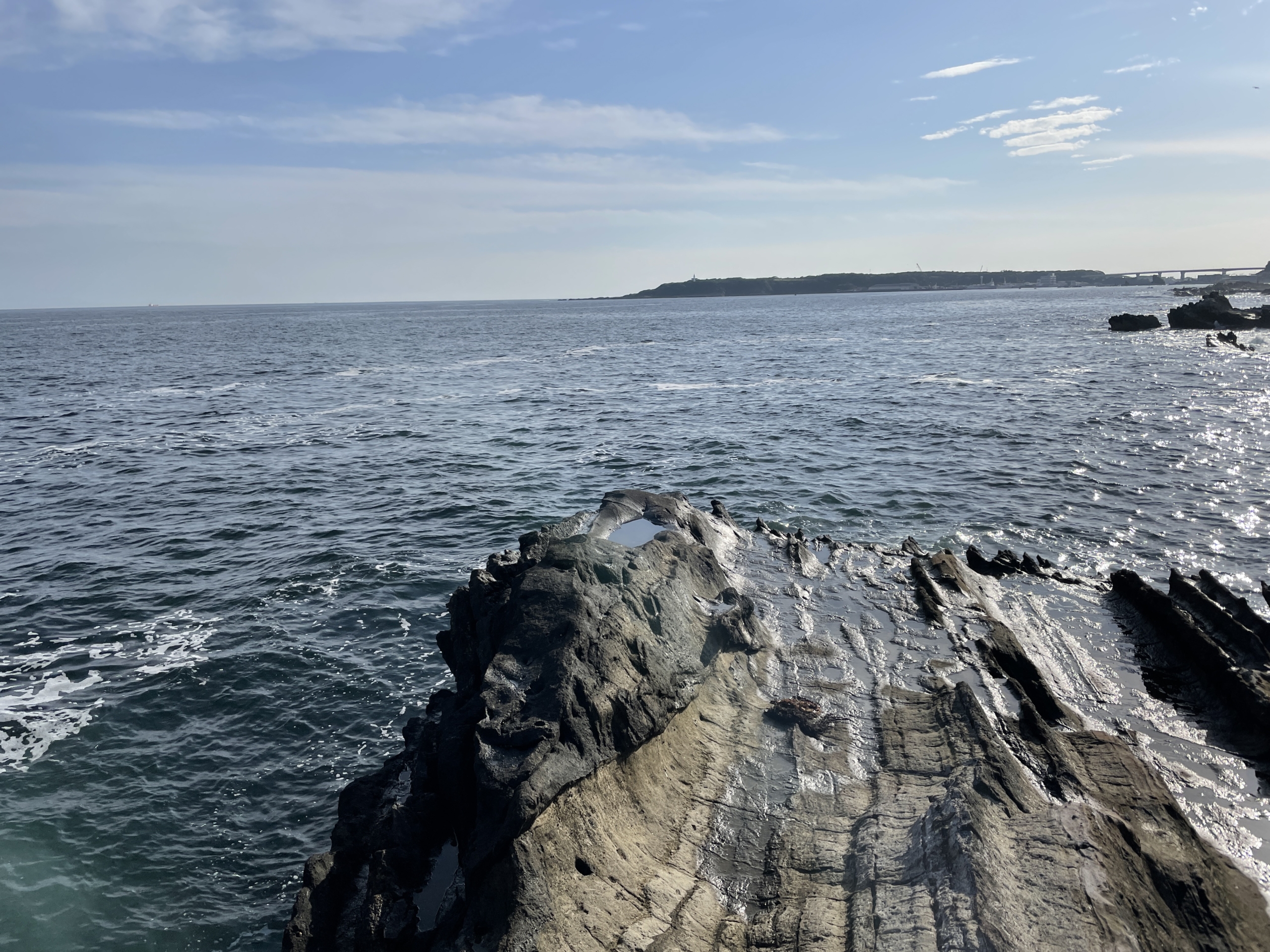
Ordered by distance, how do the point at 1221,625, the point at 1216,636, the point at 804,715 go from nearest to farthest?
the point at 804,715 → the point at 1216,636 → the point at 1221,625

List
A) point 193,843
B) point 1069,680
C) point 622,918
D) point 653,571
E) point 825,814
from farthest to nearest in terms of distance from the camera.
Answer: point 653,571 → point 1069,680 → point 193,843 → point 825,814 → point 622,918

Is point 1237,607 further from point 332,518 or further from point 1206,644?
point 332,518

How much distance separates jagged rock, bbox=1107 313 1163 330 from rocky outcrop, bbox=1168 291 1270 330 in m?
1.71

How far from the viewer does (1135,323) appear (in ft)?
268

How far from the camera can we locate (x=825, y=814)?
8672 millimetres

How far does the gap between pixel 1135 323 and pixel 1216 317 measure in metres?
7.75

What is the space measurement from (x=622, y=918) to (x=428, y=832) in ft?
9.88

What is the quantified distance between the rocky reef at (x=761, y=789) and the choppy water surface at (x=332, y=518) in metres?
2.31

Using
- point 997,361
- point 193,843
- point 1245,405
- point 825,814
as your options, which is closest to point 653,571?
point 825,814

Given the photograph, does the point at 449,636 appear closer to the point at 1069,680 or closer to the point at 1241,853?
the point at 1069,680

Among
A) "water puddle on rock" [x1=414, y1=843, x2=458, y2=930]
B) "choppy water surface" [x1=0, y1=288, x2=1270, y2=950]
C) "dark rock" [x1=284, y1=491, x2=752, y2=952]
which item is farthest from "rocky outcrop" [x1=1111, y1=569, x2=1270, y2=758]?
"water puddle on rock" [x1=414, y1=843, x2=458, y2=930]

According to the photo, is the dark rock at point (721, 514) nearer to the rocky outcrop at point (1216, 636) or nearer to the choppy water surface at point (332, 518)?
the choppy water surface at point (332, 518)

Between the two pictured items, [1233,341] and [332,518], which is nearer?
[332,518]

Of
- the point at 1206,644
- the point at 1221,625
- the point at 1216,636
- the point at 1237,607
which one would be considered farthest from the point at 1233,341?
the point at 1206,644
